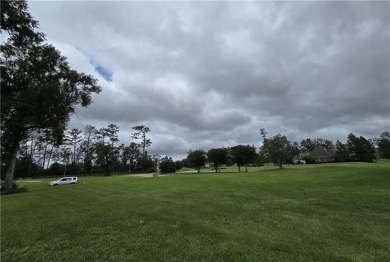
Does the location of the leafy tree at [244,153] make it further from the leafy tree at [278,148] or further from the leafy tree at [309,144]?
the leafy tree at [309,144]

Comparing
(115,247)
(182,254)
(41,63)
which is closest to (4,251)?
(115,247)

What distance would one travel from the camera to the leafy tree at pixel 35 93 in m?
23.9

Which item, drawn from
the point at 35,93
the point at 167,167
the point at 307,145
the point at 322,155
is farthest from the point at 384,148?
the point at 35,93

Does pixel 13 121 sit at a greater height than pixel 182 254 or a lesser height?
greater

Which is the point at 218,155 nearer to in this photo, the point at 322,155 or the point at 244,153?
the point at 244,153

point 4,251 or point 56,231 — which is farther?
point 56,231

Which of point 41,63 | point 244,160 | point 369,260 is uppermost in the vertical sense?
point 41,63

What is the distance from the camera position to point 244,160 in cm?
7038

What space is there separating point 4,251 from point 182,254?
4232 mm

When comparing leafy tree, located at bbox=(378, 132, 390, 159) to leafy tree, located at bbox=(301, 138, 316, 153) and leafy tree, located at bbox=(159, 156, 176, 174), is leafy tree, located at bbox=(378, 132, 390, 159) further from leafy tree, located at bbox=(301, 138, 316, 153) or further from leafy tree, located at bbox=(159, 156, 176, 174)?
leafy tree, located at bbox=(159, 156, 176, 174)

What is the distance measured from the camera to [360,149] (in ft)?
289

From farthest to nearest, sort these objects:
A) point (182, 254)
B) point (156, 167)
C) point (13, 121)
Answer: point (156, 167), point (13, 121), point (182, 254)

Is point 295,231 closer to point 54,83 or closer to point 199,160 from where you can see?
point 54,83

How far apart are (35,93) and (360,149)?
92.8m
